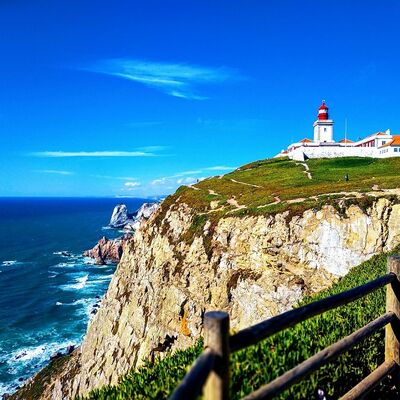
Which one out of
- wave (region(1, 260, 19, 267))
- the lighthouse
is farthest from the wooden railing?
wave (region(1, 260, 19, 267))

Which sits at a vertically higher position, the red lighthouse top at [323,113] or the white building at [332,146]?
the red lighthouse top at [323,113]

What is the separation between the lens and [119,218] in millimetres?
180250

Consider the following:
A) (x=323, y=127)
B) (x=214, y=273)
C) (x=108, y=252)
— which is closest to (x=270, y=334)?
(x=214, y=273)

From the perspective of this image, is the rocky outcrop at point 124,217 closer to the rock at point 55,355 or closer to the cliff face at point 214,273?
the rock at point 55,355

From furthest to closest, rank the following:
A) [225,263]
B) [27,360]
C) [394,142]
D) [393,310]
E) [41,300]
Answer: [394,142] < [41,300] < [27,360] < [225,263] < [393,310]

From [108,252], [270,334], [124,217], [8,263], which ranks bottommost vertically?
[8,263]

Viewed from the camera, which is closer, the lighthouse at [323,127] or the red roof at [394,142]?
the red roof at [394,142]

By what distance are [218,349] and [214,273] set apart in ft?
107

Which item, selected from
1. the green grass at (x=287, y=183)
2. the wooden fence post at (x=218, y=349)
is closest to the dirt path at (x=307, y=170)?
the green grass at (x=287, y=183)

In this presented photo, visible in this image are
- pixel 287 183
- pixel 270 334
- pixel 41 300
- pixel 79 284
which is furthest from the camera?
pixel 79 284

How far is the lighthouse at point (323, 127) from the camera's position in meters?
88.4

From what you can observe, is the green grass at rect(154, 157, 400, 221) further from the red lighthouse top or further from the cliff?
the red lighthouse top

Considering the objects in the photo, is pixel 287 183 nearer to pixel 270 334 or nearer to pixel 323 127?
pixel 323 127

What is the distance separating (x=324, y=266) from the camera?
1212 inches
